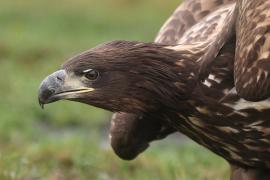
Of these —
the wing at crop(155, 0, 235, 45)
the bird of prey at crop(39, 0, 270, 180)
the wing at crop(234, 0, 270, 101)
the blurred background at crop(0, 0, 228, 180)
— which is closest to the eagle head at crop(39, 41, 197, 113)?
the bird of prey at crop(39, 0, 270, 180)

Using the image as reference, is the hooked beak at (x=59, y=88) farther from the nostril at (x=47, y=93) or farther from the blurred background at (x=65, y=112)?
the blurred background at (x=65, y=112)

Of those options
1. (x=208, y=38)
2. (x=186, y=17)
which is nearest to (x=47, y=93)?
(x=208, y=38)

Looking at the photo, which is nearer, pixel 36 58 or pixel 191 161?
pixel 191 161

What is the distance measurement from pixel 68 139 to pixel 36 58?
5645mm

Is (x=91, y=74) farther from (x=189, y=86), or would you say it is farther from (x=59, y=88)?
(x=189, y=86)

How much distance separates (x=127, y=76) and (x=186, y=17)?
52.3 inches

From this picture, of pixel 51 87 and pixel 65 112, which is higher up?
pixel 51 87

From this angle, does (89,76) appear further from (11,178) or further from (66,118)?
(66,118)

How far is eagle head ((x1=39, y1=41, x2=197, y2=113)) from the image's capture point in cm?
593

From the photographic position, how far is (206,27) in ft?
21.6

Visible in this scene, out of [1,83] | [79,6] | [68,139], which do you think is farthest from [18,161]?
[79,6]

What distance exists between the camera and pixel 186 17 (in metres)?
7.14

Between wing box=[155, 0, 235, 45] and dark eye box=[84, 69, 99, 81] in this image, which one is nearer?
dark eye box=[84, 69, 99, 81]

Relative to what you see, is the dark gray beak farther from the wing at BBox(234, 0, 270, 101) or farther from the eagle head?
the wing at BBox(234, 0, 270, 101)
